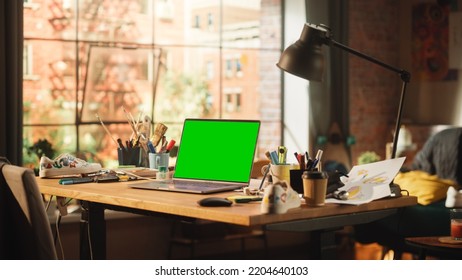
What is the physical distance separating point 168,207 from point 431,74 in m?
4.88

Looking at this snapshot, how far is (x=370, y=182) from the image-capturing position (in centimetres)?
305

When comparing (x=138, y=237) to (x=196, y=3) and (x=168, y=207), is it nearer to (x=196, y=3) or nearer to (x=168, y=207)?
(x=196, y=3)

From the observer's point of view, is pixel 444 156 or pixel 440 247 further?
pixel 444 156

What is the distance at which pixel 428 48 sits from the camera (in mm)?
7203

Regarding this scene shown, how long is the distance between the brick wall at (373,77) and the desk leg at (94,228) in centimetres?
387

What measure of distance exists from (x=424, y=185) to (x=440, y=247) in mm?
2158

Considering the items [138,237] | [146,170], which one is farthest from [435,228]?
[146,170]

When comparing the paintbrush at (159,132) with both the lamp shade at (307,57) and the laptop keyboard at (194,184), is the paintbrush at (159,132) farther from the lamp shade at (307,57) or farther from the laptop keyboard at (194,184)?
the lamp shade at (307,57)

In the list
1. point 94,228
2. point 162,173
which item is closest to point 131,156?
point 162,173

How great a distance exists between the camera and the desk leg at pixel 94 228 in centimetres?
342

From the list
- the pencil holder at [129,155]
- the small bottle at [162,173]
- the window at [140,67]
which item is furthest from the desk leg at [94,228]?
the window at [140,67]

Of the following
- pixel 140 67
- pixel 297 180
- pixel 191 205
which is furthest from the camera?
pixel 140 67

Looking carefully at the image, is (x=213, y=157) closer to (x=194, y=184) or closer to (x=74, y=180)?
(x=194, y=184)

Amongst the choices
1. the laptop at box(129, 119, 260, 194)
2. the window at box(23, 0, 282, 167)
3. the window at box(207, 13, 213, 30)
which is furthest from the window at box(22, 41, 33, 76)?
the laptop at box(129, 119, 260, 194)
